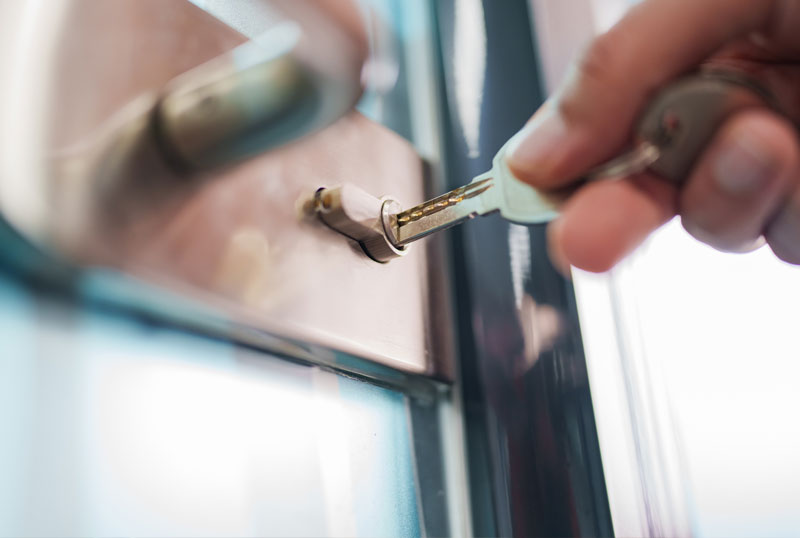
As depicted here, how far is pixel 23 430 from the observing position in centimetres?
18

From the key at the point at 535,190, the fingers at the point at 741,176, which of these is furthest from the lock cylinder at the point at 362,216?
the fingers at the point at 741,176

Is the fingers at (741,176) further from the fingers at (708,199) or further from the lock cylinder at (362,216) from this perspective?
the lock cylinder at (362,216)

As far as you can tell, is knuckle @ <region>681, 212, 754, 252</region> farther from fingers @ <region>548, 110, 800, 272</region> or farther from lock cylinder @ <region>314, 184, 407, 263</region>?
lock cylinder @ <region>314, 184, 407, 263</region>

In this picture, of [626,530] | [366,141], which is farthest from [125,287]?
[626,530]

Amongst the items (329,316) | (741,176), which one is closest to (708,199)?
(741,176)

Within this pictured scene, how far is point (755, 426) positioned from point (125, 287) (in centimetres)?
27

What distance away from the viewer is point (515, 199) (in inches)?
8.0

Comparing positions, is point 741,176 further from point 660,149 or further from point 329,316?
point 329,316

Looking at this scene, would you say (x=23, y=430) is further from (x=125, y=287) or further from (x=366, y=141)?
(x=366, y=141)

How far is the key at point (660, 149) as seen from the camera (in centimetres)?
17

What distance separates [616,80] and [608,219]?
40 mm

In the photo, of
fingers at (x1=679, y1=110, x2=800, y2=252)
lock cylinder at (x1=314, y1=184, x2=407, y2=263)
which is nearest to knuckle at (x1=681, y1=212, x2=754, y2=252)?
fingers at (x1=679, y1=110, x2=800, y2=252)

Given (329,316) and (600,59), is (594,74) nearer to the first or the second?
(600,59)

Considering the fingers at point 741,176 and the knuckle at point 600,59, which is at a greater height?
the knuckle at point 600,59
